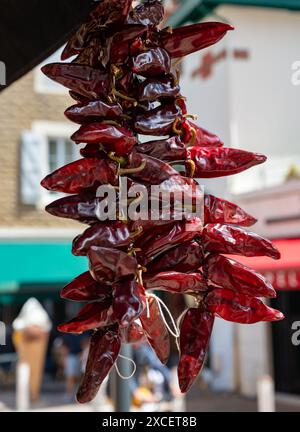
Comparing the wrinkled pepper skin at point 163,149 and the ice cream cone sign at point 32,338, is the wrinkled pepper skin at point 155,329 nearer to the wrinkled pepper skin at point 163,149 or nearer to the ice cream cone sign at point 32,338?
the wrinkled pepper skin at point 163,149

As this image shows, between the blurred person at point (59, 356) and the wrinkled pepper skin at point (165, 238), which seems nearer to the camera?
the wrinkled pepper skin at point (165, 238)

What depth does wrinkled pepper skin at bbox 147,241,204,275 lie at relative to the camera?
1367 millimetres

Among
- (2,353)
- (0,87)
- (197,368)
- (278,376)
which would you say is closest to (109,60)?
(0,87)

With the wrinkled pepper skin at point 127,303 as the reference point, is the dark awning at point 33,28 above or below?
above

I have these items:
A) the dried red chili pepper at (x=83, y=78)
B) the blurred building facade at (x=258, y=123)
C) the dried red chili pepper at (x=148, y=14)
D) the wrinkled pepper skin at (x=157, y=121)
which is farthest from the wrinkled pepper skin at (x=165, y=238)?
the blurred building facade at (x=258, y=123)

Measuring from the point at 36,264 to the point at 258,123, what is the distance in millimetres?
5678

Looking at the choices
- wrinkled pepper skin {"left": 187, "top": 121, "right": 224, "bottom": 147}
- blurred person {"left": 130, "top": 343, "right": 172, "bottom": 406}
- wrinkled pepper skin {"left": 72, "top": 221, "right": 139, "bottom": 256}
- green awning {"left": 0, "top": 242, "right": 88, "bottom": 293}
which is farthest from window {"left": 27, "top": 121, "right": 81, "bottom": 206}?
wrinkled pepper skin {"left": 72, "top": 221, "right": 139, "bottom": 256}

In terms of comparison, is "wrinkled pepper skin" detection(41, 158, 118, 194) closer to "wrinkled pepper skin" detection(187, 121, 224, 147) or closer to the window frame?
"wrinkled pepper skin" detection(187, 121, 224, 147)

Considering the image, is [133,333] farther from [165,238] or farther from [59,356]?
[59,356]

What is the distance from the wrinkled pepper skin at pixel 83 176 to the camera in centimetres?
132

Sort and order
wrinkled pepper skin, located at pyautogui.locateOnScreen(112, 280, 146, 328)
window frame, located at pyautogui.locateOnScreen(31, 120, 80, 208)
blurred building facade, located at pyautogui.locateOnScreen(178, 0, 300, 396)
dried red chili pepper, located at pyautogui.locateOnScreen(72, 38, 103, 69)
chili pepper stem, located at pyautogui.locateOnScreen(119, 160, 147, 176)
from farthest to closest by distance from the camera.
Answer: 1. window frame, located at pyautogui.locateOnScreen(31, 120, 80, 208)
2. blurred building facade, located at pyautogui.locateOnScreen(178, 0, 300, 396)
3. dried red chili pepper, located at pyautogui.locateOnScreen(72, 38, 103, 69)
4. chili pepper stem, located at pyautogui.locateOnScreen(119, 160, 147, 176)
5. wrinkled pepper skin, located at pyautogui.locateOnScreen(112, 280, 146, 328)

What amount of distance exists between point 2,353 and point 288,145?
8.71 meters

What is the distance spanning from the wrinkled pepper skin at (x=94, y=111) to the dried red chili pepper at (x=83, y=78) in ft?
0.14

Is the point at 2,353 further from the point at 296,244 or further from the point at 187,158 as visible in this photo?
the point at 187,158
